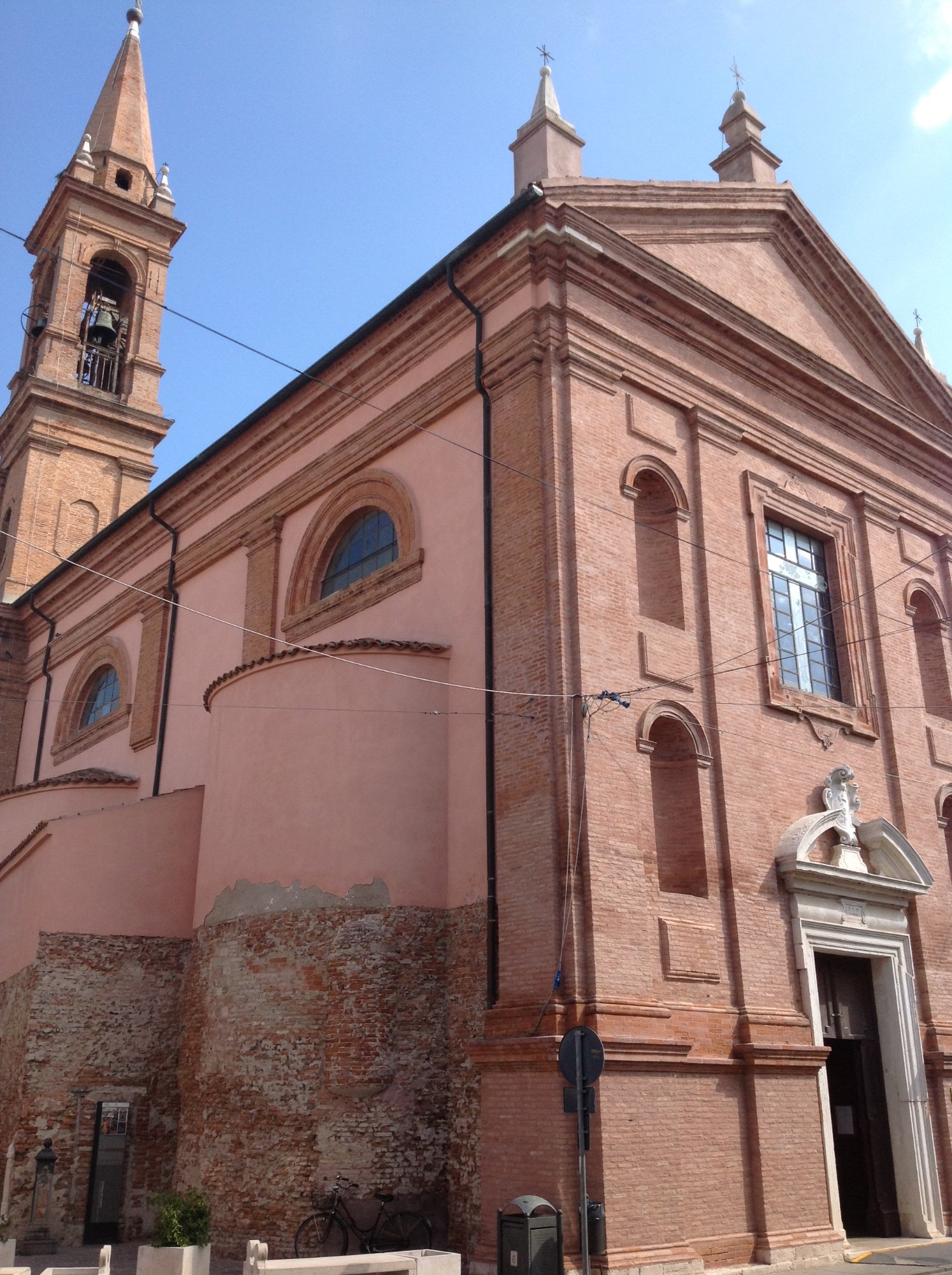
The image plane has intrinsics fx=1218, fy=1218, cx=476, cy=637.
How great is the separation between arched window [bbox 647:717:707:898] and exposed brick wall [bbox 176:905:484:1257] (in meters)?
2.07

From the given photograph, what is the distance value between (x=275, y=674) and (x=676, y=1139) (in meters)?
6.14

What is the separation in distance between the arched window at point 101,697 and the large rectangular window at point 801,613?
11.6 m

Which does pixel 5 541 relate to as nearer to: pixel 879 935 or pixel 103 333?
pixel 103 333

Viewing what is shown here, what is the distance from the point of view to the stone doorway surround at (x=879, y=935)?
41.0 feet

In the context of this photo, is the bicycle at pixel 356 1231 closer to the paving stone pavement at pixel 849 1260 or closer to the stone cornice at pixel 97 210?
the paving stone pavement at pixel 849 1260

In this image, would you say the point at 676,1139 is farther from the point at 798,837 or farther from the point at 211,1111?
the point at 211,1111

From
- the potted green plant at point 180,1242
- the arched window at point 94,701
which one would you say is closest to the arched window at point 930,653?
the potted green plant at point 180,1242

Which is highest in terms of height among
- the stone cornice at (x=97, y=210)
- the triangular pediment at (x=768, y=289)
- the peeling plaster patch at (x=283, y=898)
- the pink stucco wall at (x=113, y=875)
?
the stone cornice at (x=97, y=210)

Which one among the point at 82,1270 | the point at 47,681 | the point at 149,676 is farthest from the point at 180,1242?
the point at 47,681

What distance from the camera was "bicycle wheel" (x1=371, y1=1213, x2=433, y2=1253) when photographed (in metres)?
10.5

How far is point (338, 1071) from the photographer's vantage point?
1121 centimetres

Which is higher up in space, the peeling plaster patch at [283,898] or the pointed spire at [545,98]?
the pointed spire at [545,98]

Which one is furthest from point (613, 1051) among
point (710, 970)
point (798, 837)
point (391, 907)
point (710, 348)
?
point (710, 348)

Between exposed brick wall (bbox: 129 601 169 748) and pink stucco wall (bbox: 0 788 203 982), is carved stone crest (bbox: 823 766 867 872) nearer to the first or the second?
pink stucco wall (bbox: 0 788 203 982)
